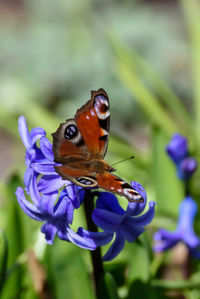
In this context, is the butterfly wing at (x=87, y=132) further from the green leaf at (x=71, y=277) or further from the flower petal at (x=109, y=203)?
the green leaf at (x=71, y=277)

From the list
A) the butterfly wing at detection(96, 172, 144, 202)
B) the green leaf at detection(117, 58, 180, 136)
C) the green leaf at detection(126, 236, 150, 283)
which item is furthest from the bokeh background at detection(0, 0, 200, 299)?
the butterfly wing at detection(96, 172, 144, 202)

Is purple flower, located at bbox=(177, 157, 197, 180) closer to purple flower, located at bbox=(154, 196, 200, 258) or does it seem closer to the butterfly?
purple flower, located at bbox=(154, 196, 200, 258)

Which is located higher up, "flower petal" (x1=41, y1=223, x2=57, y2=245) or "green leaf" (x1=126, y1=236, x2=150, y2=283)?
"flower petal" (x1=41, y1=223, x2=57, y2=245)

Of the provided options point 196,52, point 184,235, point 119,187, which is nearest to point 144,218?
point 119,187

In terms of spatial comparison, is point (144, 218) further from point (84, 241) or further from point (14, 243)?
point (14, 243)

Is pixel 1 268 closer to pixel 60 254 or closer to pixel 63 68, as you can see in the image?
pixel 60 254

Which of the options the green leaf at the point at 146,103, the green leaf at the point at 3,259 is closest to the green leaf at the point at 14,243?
the green leaf at the point at 3,259
